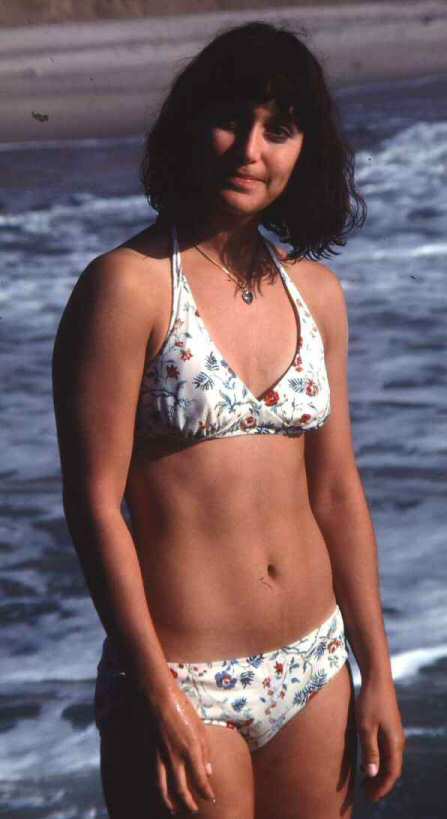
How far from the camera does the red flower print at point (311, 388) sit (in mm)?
1808

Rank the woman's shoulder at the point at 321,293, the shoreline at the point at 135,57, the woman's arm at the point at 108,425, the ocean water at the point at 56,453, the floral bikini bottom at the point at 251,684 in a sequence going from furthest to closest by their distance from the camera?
the shoreline at the point at 135,57
the ocean water at the point at 56,453
the woman's shoulder at the point at 321,293
the floral bikini bottom at the point at 251,684
the woman's arm at the point at 108,425

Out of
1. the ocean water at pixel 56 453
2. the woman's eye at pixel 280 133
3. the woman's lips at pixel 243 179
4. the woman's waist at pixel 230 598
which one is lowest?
the ocean water at pixel 56 453

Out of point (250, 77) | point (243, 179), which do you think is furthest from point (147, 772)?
point (250, 77)

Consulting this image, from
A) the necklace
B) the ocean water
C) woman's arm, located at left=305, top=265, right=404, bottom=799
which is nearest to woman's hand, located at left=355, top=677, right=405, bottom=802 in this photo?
woman's arm, located at left=305, top=265, right=404, bottom=799

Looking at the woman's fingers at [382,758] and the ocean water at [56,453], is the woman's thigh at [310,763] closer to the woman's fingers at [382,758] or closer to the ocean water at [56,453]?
the woman's fingers at [382,758]

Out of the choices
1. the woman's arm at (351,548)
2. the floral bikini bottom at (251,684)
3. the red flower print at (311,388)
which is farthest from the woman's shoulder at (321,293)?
the floral bikini bottom at (251,684)

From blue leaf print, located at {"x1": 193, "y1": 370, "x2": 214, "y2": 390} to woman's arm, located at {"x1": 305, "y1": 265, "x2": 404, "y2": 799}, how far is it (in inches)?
9.6

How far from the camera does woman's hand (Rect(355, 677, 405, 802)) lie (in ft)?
6.23

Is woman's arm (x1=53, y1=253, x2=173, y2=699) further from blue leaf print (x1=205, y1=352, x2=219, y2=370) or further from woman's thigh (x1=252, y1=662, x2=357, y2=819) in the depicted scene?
woman's thigh (x1=252, y1=662, x2=357, y2=819)

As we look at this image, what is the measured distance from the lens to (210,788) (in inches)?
66.4

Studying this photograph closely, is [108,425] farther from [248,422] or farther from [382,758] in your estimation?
[382,758]

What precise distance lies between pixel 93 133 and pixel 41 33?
7.22 m

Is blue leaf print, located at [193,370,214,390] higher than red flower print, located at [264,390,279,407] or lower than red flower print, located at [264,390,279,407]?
higher

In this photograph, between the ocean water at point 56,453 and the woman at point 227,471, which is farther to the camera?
the ocean water at point 56,453
